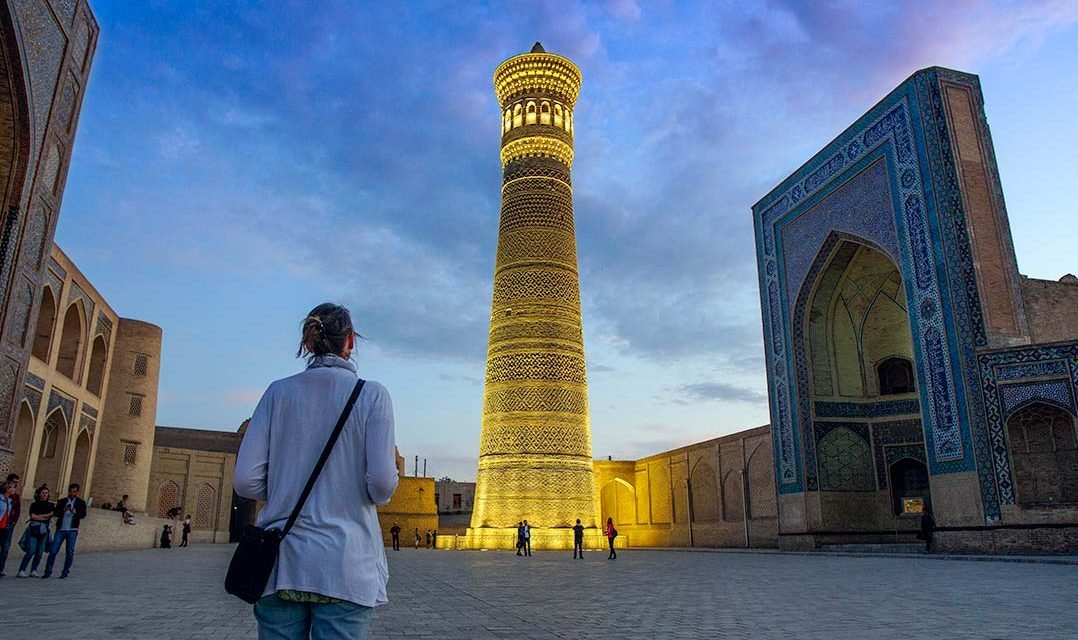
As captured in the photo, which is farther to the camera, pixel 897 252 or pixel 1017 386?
pixel 897 252

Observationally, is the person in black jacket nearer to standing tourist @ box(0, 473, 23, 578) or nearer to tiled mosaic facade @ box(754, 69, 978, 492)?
standing tourist @ box(0, 473, 23, 578)

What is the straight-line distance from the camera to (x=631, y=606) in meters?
3.95

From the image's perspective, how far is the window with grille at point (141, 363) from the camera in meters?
15.4

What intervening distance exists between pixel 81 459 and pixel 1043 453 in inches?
569

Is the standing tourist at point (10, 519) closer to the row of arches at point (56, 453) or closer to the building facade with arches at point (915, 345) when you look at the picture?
the row of arches at point (56, 453)

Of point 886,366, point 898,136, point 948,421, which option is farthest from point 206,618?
point 886,366

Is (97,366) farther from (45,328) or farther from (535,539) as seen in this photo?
(535,539)

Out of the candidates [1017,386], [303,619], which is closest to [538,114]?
[1017,386]

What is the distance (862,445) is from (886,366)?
1295 mm

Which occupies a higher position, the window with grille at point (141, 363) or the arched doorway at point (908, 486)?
the window with grille at point (141, 363)

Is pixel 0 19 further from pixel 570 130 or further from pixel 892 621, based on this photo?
pixel 570 130

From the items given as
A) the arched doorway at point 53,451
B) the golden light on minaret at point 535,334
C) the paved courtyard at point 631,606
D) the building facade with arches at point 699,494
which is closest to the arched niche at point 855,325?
the building facade with arches at point 699,494

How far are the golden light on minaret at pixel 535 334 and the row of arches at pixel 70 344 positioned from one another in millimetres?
6849

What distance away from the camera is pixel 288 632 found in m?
1.11
